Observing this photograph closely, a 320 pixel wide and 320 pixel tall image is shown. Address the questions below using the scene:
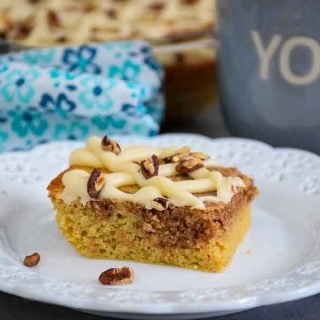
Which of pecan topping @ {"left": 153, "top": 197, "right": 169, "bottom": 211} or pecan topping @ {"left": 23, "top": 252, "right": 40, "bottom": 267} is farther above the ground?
pecan topping @ {"left": 153, "top": 197, "right": 169, "bottom": 211}

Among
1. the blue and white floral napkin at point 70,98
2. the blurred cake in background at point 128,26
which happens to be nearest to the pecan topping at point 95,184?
the blue and white floral napkin at point 70,98

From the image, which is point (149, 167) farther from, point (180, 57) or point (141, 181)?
point (180, 57)

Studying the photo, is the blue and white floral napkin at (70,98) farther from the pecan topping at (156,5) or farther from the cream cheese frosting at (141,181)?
the cream cheese frosting at (141,181)

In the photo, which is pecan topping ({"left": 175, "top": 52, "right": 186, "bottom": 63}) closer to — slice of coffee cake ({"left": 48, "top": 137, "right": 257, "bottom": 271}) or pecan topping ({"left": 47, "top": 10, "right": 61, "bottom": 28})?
pecan topping ({"left": 47, "top": 10, "right": 61, "bottom": 28})

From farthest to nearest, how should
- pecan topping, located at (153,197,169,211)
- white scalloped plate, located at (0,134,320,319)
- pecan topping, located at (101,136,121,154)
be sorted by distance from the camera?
pecan topping, located at (101,136,121,154) < pecan topping, located at (153,197,169,211) < white scalloped plate, located at (0,134,320,319)

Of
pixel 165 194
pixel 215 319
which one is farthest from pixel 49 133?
pixel 215 319

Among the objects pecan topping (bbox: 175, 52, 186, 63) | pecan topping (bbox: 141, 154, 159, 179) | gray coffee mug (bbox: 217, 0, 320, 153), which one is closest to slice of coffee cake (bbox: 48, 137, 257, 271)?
pecan topping (bbox: 141, 154, 159, 179)
